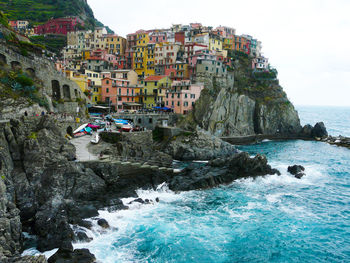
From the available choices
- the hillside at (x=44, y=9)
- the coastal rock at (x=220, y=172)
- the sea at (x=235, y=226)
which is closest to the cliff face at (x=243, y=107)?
the coastal rock at (x=220, y=172)

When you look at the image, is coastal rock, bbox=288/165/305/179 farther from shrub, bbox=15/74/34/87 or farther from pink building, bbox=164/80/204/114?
shrub, bbox=15/74/34/87

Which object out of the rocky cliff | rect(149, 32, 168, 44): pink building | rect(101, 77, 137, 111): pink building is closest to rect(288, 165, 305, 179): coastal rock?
the rocky cliff

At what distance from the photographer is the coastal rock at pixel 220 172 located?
128 ft

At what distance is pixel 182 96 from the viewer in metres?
72.4

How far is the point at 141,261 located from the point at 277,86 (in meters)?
90.2

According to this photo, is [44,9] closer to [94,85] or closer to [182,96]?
[94,85]

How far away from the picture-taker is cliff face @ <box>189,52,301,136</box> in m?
74.8

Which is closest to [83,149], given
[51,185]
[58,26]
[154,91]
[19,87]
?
[51,185]

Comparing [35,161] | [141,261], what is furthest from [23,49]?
[141,261]

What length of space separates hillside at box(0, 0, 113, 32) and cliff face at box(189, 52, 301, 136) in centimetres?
9004

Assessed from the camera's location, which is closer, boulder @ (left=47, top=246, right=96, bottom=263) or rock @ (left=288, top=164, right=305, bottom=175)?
boulder @ (left=47, top=246, right=96, bottom=263)

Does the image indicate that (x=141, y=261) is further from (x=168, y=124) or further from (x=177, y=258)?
(x=168, y=124)

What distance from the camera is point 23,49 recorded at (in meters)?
50.5

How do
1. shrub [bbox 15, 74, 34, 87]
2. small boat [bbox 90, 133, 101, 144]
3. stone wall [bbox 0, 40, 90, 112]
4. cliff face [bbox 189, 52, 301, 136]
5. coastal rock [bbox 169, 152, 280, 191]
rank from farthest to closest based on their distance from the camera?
cliff face [bbox 189, 52, 301, 136] → stone wall [bbox 0, 40, 90, 112] → shrub [bbox 15, 74, 34, 87] → small boat [bbox 90, 133, 101, 144] → coastal rock [bbox 169, 152, 280, 191]
